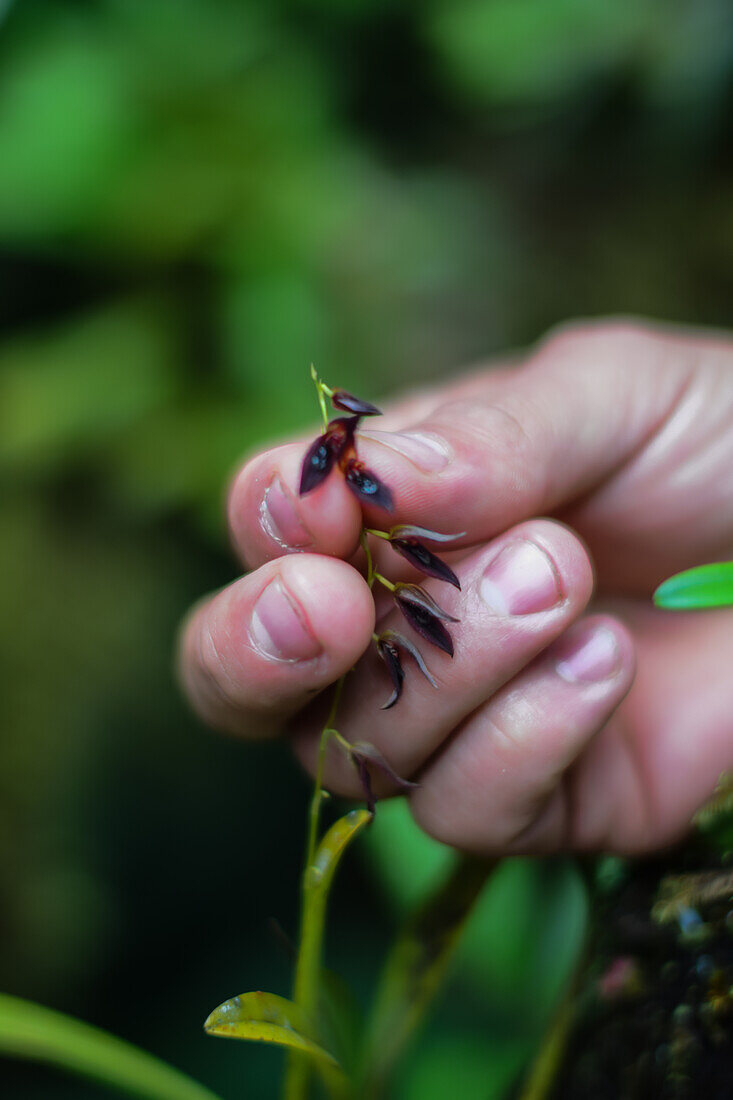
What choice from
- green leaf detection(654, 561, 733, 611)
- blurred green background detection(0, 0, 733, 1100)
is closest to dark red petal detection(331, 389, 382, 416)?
green leaf detection(654, 561, 733, 611)

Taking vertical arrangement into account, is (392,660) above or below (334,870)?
above

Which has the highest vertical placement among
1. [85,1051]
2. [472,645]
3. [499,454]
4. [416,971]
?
[499,454]

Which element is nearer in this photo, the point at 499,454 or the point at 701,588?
the point at 701,588

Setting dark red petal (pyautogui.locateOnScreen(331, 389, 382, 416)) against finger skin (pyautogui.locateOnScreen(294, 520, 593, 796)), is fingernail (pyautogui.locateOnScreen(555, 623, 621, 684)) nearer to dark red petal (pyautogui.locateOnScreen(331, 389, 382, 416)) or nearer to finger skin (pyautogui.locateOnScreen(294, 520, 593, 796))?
finger skin (pyautogui.locateOnScreen(294, 520, 593, 796))

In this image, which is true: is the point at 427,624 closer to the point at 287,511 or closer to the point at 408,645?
the point at 408,645

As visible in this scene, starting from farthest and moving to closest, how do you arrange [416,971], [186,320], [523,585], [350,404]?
[186,320], [416,971], [523,585], [350,404]

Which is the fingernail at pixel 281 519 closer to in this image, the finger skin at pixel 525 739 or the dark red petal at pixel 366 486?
the dark red petal at pixel 366 486

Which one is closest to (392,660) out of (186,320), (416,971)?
(416,971)

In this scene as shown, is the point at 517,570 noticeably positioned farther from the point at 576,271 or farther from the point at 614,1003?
the point at 576,271
